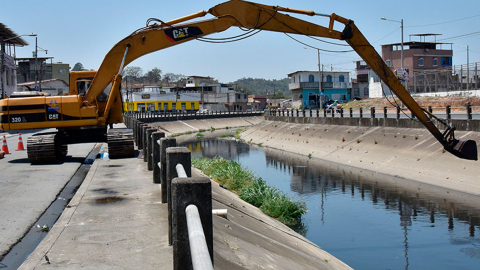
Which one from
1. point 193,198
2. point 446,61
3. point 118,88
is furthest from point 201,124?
point 193,198

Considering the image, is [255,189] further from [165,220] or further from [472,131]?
[472,131]

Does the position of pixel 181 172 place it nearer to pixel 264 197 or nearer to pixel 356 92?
pixel 264 197

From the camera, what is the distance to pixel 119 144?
16.6m

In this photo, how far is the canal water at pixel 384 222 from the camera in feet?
37.6

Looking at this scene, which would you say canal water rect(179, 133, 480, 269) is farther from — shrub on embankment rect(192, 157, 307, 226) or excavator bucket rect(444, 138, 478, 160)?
excavator bucket rect(444, 138, 478, 160)

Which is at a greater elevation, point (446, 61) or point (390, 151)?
point (446, 61)

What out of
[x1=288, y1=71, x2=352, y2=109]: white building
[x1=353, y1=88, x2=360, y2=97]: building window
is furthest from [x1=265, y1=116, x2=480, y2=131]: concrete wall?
[x1=353, y1=88, x2=360, y2=97]: building window

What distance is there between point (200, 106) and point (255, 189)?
333ft

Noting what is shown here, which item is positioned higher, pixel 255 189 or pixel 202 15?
pixel 202 15

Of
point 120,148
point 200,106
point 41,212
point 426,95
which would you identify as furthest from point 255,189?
point 200,106

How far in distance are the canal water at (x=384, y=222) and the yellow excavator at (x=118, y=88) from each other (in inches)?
102

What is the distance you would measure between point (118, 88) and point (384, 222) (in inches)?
388

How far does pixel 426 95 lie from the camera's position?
50312 millimetres

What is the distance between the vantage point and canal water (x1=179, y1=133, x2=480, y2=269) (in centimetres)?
1145
